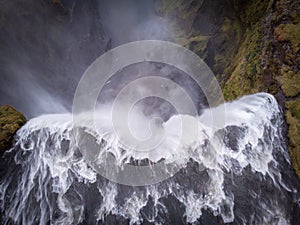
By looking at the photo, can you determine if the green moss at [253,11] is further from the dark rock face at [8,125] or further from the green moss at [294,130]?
the dark rock face at [8,125]

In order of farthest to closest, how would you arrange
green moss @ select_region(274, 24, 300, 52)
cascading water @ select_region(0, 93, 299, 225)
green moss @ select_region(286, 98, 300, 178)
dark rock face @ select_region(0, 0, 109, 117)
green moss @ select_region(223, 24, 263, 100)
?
dark rock face @ select_region(0, 0, 109, 117)
green moss @ select_region(223, 24, 263, 100)
green moss @ select_region(274, 24, 300, 52)
green moss @ select_region(286, 98, 300, 178)
cascading water @ select_region(0, 93, 299, 225)

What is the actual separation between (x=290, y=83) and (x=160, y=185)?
5.08m

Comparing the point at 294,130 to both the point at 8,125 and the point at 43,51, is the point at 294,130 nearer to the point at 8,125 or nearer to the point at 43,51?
the point at 8,125

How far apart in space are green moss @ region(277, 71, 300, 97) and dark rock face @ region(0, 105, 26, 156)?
26.6 feet

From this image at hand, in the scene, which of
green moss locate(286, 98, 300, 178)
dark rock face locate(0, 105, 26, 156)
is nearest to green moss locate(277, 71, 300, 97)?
green moss locate(286, 98, 300, 178)

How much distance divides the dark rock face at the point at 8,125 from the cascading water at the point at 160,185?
0.71 feet

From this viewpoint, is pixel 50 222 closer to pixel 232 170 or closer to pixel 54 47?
pixel 232 170

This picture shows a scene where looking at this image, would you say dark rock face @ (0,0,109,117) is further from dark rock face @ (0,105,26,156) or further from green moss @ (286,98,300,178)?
green moss @ (286,98,300,178)

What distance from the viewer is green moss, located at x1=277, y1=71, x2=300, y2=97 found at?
7070 mm

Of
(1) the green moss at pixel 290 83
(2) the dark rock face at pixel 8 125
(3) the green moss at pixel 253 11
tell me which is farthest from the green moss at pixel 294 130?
(2) the dark rock face at pixel 8 125

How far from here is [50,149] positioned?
6.42 metres

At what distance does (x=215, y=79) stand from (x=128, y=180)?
8.86 meters

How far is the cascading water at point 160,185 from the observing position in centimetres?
583

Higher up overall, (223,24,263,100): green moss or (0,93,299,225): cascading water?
(223,24,263,100): green moss
